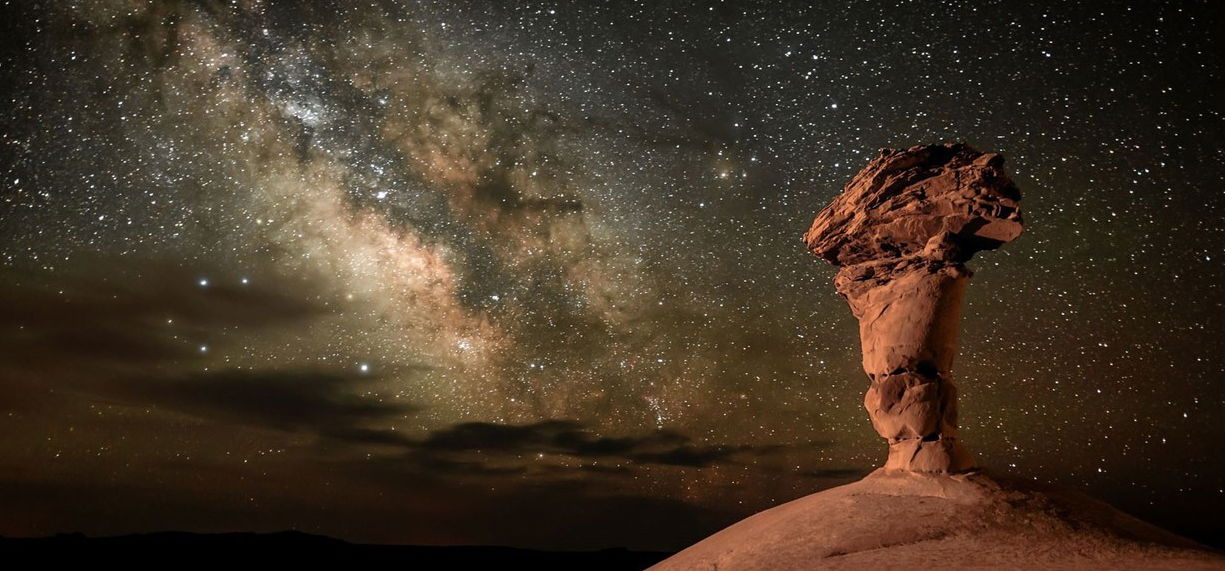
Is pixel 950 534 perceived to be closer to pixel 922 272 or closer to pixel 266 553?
pixel 922 272

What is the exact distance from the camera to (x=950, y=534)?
7926 mm

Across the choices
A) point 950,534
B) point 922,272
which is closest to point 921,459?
point 950,534

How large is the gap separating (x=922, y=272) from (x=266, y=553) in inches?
1950

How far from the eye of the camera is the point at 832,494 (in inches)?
393

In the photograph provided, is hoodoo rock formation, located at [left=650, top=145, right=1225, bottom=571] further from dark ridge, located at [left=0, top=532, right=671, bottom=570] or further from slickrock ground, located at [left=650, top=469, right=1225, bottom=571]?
dark ridge, located at [left=0, top=532, right=671, bottom=570]

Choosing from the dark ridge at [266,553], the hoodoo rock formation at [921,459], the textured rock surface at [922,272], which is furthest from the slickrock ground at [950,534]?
the dark ridge at [266,553]

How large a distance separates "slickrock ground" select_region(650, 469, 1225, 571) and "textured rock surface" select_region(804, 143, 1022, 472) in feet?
1.96

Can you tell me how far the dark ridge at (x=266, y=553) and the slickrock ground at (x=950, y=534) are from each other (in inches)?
1650

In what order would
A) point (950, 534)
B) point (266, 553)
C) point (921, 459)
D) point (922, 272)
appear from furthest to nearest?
point (266, 553) < point (922, 272) < point (921, 459) < point (950, 534)

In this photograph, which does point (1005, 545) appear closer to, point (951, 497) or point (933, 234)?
point (951, 497)

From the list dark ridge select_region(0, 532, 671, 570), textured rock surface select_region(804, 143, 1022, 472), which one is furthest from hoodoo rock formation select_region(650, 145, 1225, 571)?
dark ridge select_region(0, 532, 671, 570)

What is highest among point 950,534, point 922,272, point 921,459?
point 922,272

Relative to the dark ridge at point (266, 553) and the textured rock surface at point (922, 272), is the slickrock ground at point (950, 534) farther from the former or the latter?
the dark ridge at point (266, 553)

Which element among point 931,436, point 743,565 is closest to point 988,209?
point 931,436
